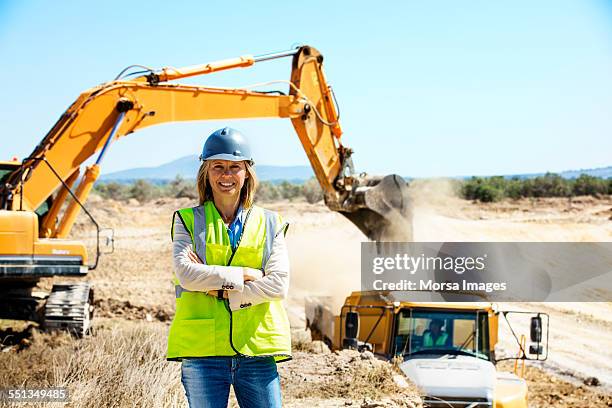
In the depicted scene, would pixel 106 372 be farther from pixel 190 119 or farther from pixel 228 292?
pixel 190 119

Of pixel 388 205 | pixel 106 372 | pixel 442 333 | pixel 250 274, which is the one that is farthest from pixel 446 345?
pixel 388 205

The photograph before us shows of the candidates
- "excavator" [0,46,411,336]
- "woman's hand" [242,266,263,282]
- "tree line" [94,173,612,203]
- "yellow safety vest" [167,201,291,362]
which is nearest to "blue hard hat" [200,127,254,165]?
"yellow safety vest" [167,201,291,362]

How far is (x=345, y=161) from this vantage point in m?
15.2

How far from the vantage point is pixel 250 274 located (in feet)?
12.8

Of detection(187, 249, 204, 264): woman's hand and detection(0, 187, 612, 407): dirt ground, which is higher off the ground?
detection(187, 249, 204, 264): woman's hand

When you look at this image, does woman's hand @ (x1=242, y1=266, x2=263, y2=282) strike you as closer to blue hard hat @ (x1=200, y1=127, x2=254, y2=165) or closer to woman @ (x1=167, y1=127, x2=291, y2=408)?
woman @ (x1=167, y1=127, x2=291, y2=408)

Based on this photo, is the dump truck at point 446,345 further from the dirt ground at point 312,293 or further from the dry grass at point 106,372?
the dry grass at point 106,372

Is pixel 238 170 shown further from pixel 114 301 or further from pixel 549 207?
pixel 549 207

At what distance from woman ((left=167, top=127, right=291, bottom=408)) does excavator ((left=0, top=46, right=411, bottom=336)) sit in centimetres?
749

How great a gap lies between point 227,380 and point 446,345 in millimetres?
5405

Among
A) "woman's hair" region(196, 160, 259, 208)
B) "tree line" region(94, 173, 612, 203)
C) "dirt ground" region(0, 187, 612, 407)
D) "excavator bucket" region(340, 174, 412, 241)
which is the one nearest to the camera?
"woman's hair" region(196, 160, 259, 208)

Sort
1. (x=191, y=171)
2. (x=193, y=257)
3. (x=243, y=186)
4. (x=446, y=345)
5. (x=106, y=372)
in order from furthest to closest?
(x=446, y=345)
(x=106, y=372)
(x=191, y=171)
(x=243, y=186)
(x=193, y=257)

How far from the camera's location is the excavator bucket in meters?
14.5

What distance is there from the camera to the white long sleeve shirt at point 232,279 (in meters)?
3.85
